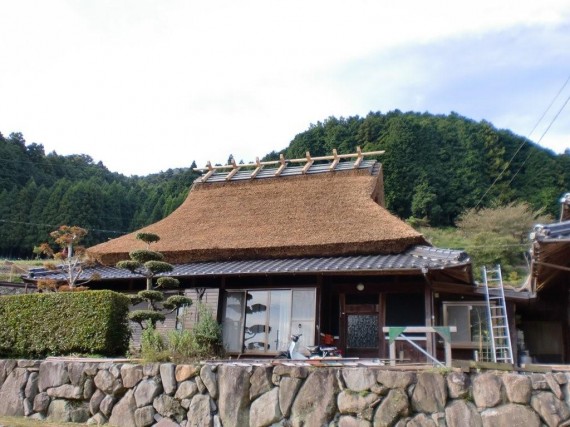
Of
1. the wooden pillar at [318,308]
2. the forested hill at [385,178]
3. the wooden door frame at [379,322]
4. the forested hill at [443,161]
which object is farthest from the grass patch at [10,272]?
the forested hill at [443,161]

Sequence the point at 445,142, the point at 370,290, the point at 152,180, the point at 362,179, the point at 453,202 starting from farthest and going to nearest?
1. the point at 152,180
2. the point at 445,142
3. the point at 453,202
4. the point at 362,179
5. the point at 370,290

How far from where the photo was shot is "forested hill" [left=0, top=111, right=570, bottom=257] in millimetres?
42438

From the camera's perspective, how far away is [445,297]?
1348 cm

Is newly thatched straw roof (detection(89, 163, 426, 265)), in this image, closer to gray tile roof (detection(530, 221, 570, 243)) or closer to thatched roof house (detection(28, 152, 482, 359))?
thatched roof house (detection(28, 152, 482, 359))

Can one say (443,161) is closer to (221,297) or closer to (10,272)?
(10,272)

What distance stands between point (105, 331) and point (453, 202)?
→ 42.3 metres

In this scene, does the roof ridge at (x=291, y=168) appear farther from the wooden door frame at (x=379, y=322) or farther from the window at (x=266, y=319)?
the window at (x=266, y=319)

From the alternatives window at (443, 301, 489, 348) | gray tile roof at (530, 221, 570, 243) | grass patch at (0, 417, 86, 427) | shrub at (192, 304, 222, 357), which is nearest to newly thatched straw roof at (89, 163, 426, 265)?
window at (443, 301, 489, 348)

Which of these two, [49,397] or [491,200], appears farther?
[491,200]

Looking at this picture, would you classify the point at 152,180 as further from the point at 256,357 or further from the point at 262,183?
the point at 256,357

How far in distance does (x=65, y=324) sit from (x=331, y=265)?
5488 mm

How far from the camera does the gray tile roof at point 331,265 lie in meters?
11.3

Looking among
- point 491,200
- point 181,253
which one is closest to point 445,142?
point 491,200

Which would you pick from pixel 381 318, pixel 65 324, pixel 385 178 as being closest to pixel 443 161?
pixel 385 178
